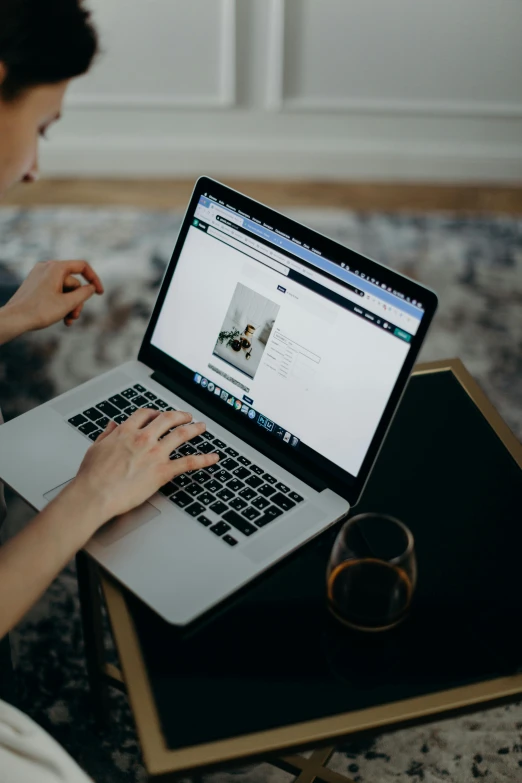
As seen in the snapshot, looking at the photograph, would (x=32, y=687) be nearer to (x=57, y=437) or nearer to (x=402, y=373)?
(x=57, y=437)

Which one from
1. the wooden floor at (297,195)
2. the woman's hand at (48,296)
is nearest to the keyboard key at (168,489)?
the woman's hand at (48,296)

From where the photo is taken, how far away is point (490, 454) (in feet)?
3.65

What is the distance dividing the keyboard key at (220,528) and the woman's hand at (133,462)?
0.08 meters

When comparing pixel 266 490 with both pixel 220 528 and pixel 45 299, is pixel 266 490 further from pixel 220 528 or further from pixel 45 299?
pixel 45 299

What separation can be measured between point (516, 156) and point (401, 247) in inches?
26.3

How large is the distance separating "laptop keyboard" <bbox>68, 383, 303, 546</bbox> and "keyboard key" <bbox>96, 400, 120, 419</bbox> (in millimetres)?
16

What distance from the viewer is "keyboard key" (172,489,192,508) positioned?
0.96 m

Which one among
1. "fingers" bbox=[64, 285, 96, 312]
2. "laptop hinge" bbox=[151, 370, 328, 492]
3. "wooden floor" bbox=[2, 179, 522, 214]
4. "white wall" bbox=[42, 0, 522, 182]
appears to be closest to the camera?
"laptop hinge" bbox=[151, 370, 328, 492]

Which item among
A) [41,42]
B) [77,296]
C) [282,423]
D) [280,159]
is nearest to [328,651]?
[282,423]

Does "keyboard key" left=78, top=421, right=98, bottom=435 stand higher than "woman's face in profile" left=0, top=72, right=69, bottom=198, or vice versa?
"woman's face in profile" left=0, top=72, right=69, bottom=198

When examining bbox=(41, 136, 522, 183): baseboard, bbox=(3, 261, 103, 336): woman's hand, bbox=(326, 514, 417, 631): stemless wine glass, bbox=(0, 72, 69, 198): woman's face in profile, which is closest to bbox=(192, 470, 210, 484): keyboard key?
bbox=(326, 514, 417, 631): stemless wine glass

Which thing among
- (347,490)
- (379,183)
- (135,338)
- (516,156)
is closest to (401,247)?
(379,183)

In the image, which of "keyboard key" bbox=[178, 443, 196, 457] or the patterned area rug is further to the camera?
the patterned area rug

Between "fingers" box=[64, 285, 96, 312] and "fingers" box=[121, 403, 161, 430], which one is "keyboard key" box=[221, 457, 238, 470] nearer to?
"fingers" box=[121, 403, 161, 430]
